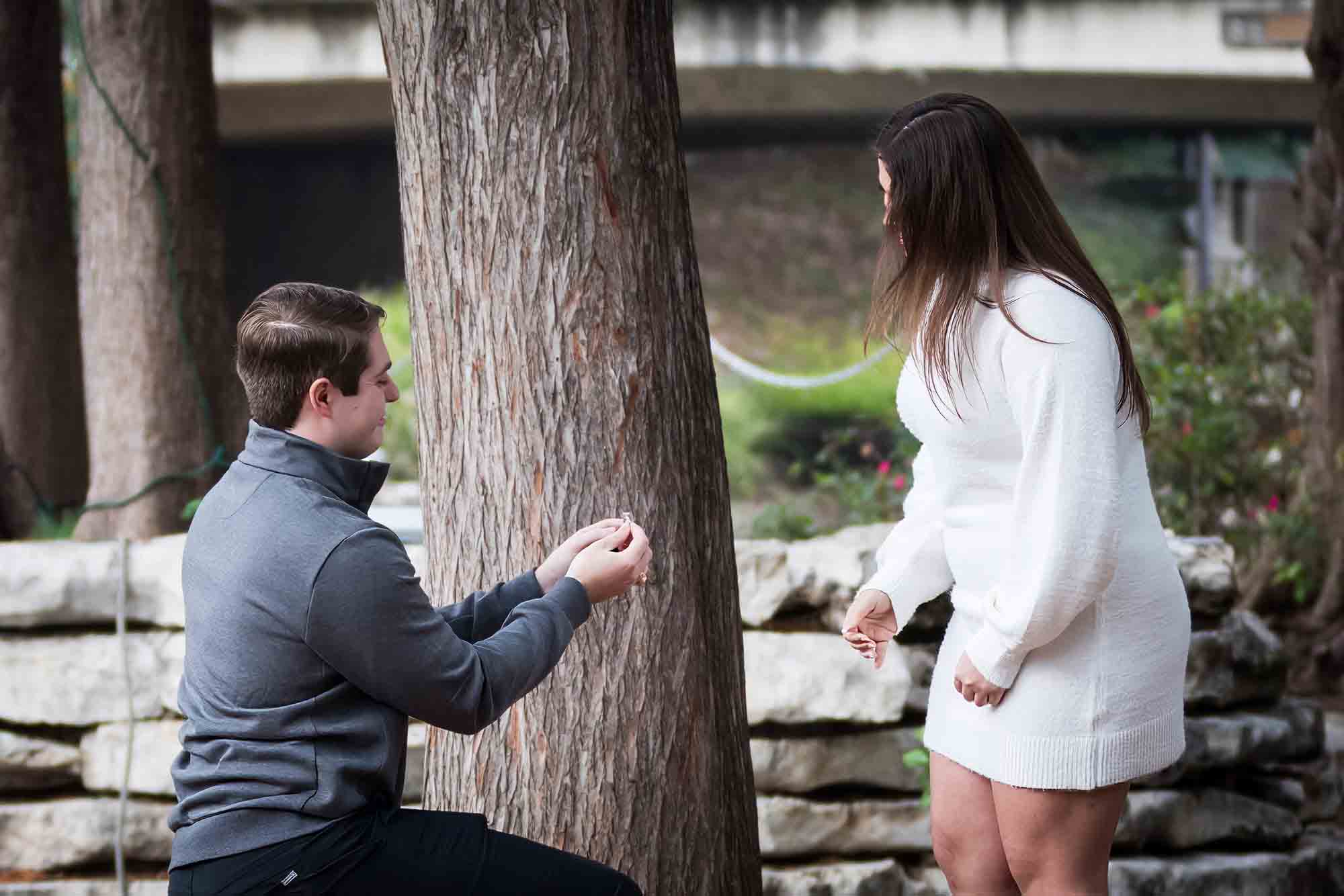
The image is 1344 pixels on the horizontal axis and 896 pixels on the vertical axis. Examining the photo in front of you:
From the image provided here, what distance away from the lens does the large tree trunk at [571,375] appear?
8.73ft

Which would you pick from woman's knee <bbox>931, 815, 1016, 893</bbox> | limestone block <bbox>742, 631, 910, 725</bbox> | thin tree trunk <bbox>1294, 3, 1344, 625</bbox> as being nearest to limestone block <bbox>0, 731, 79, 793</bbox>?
limestone block <bbox>742, 631, 910, 725</bbox>

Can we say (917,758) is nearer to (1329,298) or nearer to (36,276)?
(1329,298)

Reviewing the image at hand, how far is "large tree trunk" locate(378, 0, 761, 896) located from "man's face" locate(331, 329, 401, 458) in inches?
20.2

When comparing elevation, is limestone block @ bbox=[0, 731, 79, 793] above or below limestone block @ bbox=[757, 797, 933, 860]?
above

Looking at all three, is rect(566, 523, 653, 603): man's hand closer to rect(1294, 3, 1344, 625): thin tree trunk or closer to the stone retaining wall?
the stone retaining wall

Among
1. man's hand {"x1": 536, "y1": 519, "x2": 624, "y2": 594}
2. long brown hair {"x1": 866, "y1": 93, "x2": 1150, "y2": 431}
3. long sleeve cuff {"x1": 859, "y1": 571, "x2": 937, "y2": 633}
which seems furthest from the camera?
long sleeve cuff {"x1": 859, "y1": 571, "x2": 937, "y2": 633}

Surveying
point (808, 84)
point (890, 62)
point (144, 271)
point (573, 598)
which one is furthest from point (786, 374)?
point (573, 598)

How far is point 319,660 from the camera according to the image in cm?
204

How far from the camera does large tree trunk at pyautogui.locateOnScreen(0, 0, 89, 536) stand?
601cm

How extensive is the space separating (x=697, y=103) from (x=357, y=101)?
271cm

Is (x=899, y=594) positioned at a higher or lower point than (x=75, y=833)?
higher

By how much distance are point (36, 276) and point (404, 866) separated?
4821mm

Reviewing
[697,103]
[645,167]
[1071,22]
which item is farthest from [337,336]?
[1071,22]

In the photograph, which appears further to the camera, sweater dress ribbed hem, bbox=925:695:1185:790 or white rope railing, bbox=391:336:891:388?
white rope railing, bbox=391:336:891:388
